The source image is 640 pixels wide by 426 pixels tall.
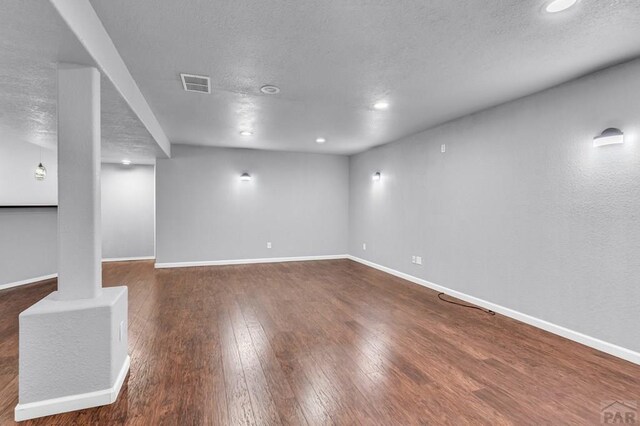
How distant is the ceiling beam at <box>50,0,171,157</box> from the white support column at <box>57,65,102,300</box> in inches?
7.3

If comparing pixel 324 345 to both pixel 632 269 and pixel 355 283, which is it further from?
pixel 632 269

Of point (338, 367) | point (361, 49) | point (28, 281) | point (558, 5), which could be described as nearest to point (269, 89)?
point (361, 49)

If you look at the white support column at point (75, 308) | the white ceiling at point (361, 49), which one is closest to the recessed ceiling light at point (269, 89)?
the white ceiling at point (361, 49)

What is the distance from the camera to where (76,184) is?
2162 mm

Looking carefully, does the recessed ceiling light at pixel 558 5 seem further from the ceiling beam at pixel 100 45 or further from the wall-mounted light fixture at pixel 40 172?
the wall-mounted light fixture at pixel 40 172

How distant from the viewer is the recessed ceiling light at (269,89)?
3.34 meters

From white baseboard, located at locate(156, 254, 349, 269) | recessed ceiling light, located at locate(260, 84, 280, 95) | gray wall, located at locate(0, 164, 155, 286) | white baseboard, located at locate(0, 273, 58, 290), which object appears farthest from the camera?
gray wall, located at locate(0, 164, 155, 286)

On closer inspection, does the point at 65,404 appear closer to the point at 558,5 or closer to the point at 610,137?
the point at 558,5

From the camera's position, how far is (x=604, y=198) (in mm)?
2916

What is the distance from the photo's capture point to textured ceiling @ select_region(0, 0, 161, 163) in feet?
5.56

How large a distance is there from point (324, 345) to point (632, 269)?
2776mm

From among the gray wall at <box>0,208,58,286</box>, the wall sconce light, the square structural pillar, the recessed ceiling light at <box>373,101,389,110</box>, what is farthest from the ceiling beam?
the wall sconce light

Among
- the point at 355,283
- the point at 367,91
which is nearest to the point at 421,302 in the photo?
the point at 355,283

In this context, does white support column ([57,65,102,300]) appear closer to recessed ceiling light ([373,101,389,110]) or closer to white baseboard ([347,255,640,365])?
recessed ceiling light ([373,101,389,110])
